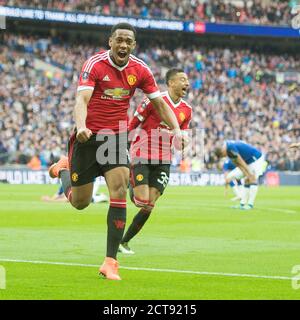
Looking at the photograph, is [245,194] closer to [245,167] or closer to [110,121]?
[245,167]

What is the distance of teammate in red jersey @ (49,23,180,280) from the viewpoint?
977 cm

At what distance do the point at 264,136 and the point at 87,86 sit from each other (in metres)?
38.7

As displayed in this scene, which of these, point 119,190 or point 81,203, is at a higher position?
point 119,190

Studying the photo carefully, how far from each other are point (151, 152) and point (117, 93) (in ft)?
10.5

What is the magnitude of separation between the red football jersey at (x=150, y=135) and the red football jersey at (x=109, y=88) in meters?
2.83

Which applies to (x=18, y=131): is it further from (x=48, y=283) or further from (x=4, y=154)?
(x=48, y=283)

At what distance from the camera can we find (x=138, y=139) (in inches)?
529

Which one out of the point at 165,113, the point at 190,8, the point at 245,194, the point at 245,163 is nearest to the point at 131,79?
the point at 165,113

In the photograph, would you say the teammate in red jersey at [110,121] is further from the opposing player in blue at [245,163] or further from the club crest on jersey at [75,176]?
the opposing player in blue at [245,163]

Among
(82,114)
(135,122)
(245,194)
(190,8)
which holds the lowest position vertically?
(245,194)

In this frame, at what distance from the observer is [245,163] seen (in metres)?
24.0

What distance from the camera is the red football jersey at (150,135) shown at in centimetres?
1314

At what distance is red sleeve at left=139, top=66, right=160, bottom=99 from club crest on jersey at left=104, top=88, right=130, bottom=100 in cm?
26
